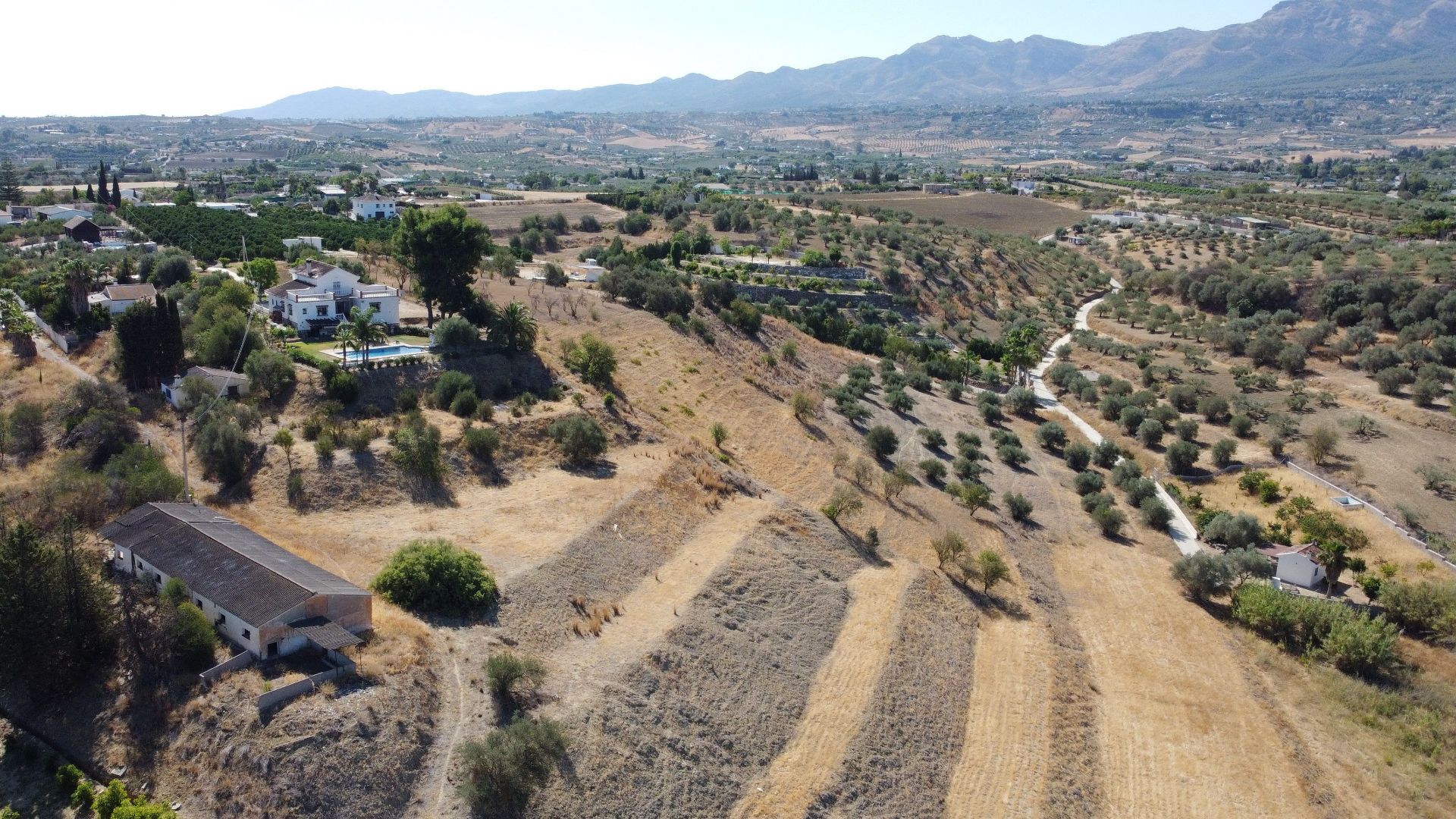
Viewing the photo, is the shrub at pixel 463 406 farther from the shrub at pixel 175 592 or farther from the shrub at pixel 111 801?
the shrub at pixel 111 801

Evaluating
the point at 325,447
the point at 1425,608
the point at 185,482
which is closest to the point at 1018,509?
the point at 1425,608

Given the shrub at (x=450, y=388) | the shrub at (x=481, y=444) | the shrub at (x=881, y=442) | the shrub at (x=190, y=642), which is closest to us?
the shrub at (x=190, y=642)

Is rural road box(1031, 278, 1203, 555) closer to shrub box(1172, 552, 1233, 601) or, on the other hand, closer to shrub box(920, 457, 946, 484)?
shrub box(1172, 552, 1233, 601)

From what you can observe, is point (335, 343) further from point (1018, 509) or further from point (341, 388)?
point (1018, 509)

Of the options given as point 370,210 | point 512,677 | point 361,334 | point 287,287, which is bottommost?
point 512,677

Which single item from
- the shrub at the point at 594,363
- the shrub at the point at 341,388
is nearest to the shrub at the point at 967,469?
the shrub at the point at 594,363

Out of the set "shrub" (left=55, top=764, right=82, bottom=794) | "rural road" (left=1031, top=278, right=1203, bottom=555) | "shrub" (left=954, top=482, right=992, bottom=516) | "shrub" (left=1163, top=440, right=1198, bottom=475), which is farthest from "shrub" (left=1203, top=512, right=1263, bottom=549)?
"shrub" (left=55, top=764, right=82, bottom=794)
